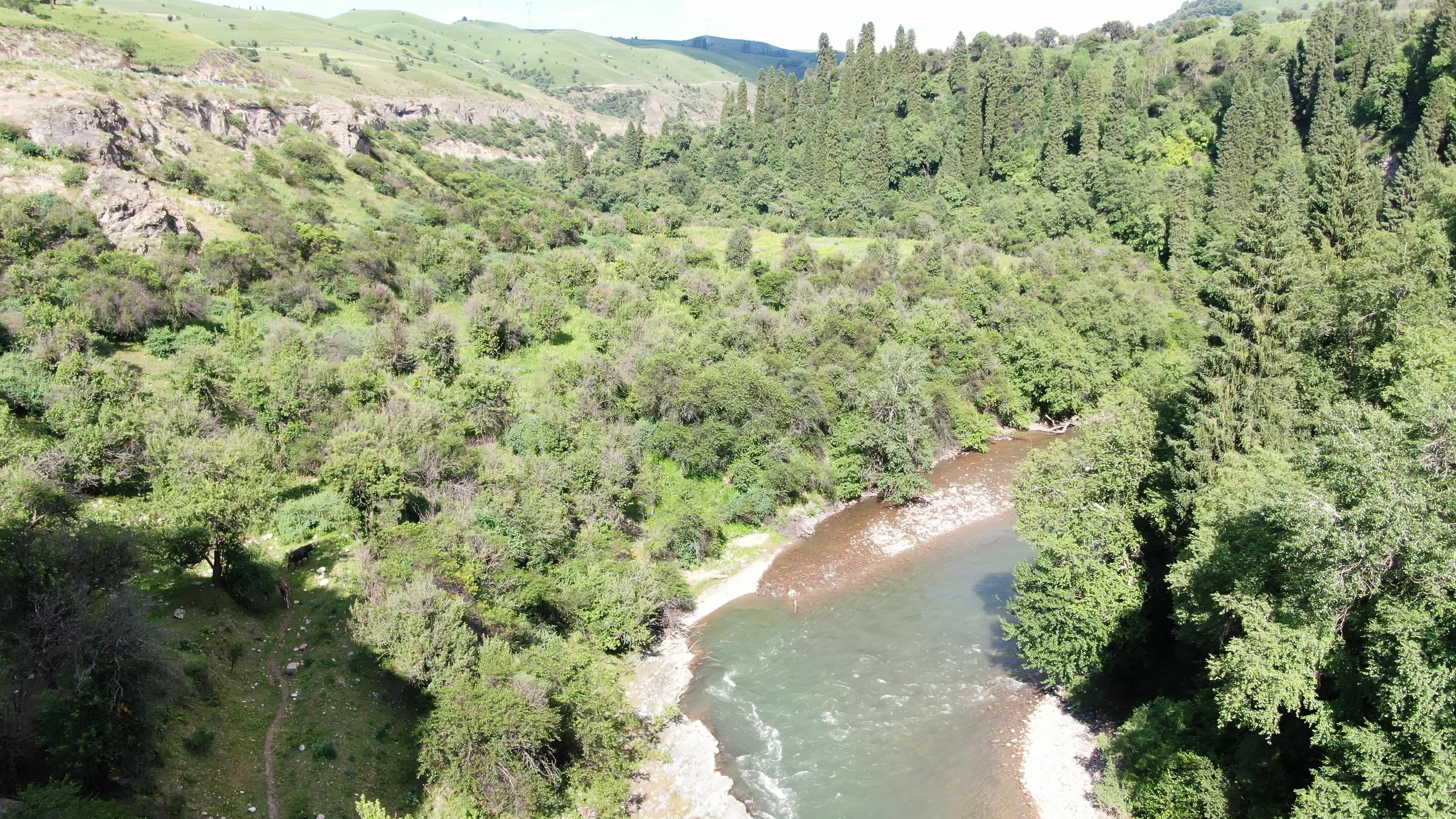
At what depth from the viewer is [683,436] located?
44.1 m

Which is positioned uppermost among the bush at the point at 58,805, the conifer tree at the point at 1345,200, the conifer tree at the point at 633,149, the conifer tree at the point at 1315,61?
the conifer tree at the point at 1315,61

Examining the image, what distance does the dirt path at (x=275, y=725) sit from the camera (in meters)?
19.9

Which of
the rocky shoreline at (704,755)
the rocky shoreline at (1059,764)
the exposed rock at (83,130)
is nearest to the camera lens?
the rocky shoreline at (1059,764)

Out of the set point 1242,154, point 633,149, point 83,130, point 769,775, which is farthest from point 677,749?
point 633,149

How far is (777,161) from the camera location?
114312mm

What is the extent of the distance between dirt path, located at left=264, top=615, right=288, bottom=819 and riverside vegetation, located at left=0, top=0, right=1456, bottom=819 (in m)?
1.53

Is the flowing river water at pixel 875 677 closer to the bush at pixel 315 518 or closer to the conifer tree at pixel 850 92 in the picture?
the bush at pixel 315 518

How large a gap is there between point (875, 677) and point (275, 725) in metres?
21.9

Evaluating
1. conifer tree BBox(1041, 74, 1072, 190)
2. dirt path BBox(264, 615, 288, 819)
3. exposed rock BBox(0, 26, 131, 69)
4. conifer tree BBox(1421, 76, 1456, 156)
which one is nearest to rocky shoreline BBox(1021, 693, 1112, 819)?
dirt path BBox(264, 615, 288, 819)

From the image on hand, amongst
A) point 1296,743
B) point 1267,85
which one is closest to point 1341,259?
point 1296,743

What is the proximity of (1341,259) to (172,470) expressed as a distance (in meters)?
62.1

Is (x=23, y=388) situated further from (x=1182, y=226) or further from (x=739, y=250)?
(x=1182, y=226)

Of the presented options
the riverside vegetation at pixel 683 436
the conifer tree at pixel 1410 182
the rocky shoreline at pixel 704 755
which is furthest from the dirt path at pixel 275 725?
the conifer tree at pixel 1410 182

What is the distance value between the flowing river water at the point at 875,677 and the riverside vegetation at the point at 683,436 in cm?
289
